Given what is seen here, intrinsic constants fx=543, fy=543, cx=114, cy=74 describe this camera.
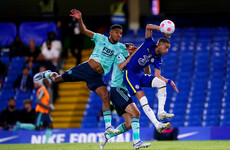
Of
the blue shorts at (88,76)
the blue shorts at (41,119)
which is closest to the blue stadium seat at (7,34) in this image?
the blue shorts at (41,119)

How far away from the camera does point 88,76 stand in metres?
12.5

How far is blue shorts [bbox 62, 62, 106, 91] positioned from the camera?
12.4m

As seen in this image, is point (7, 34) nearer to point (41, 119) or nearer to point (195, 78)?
point (41, 119)

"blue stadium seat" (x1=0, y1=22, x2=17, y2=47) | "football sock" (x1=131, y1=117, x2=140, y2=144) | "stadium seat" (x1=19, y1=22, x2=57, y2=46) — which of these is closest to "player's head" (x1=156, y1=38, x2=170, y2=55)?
"football sock" (x1=131, y1=117, x2=140, y2=144)

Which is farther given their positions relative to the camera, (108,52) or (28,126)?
(28,126)

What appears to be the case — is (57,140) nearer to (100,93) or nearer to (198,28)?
(100,93)

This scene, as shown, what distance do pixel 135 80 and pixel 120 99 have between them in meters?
0.63

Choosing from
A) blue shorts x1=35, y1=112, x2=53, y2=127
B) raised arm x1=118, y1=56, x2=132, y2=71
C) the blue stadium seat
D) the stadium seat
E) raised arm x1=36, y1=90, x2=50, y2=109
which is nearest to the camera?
raised arm x1=118, y1=56, x2=132, y2=71

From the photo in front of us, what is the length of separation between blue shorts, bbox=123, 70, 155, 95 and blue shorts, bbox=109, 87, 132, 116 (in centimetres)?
33

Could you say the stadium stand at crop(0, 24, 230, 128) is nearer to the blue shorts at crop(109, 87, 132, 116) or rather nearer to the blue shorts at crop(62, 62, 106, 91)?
the blue shorts at crop(62, 62, 106, 91)

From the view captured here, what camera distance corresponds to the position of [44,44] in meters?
22.9

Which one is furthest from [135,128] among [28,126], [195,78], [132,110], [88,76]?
[195,78]

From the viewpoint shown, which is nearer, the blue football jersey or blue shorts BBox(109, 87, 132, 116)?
the blue football jersey

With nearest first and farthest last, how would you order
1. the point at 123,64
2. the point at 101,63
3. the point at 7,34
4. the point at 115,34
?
the point at 123,64
the point at 115,34
the point at 101,63
the point at 7,34
